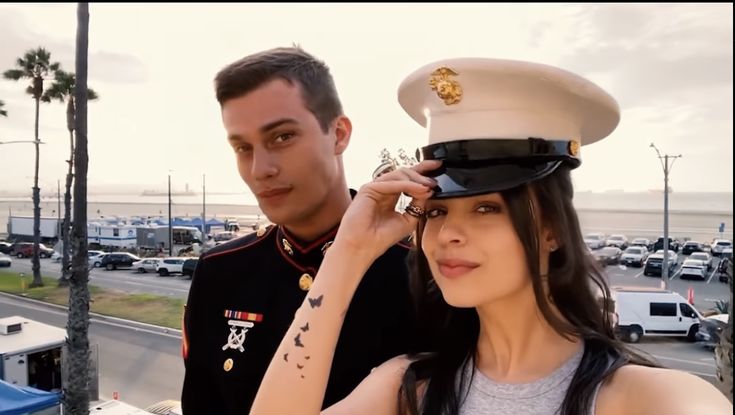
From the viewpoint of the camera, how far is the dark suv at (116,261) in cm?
1683

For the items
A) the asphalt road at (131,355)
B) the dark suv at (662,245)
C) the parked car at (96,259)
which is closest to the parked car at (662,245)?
the dark suv at (662,245)

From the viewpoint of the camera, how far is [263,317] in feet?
5.62

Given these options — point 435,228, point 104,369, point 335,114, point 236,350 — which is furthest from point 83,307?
point 435,228

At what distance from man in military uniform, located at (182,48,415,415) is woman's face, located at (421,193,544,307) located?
48cm

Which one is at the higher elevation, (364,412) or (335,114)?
(335,114)

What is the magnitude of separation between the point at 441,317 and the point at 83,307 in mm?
5375

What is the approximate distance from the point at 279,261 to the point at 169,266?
14.4 metres

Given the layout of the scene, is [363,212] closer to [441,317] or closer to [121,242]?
[441,317]

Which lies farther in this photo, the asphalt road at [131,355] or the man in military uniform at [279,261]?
the asphalt road at [131,355]

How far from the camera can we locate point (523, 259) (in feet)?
3.69

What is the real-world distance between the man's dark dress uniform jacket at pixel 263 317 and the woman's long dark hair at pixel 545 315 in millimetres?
189

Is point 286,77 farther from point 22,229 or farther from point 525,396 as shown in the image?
point 22,229

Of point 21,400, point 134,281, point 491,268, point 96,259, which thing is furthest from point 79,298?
point 96,259

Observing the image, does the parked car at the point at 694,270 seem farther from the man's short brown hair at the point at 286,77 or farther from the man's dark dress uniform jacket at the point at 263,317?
the man's short brown hair at the point at 286,77
